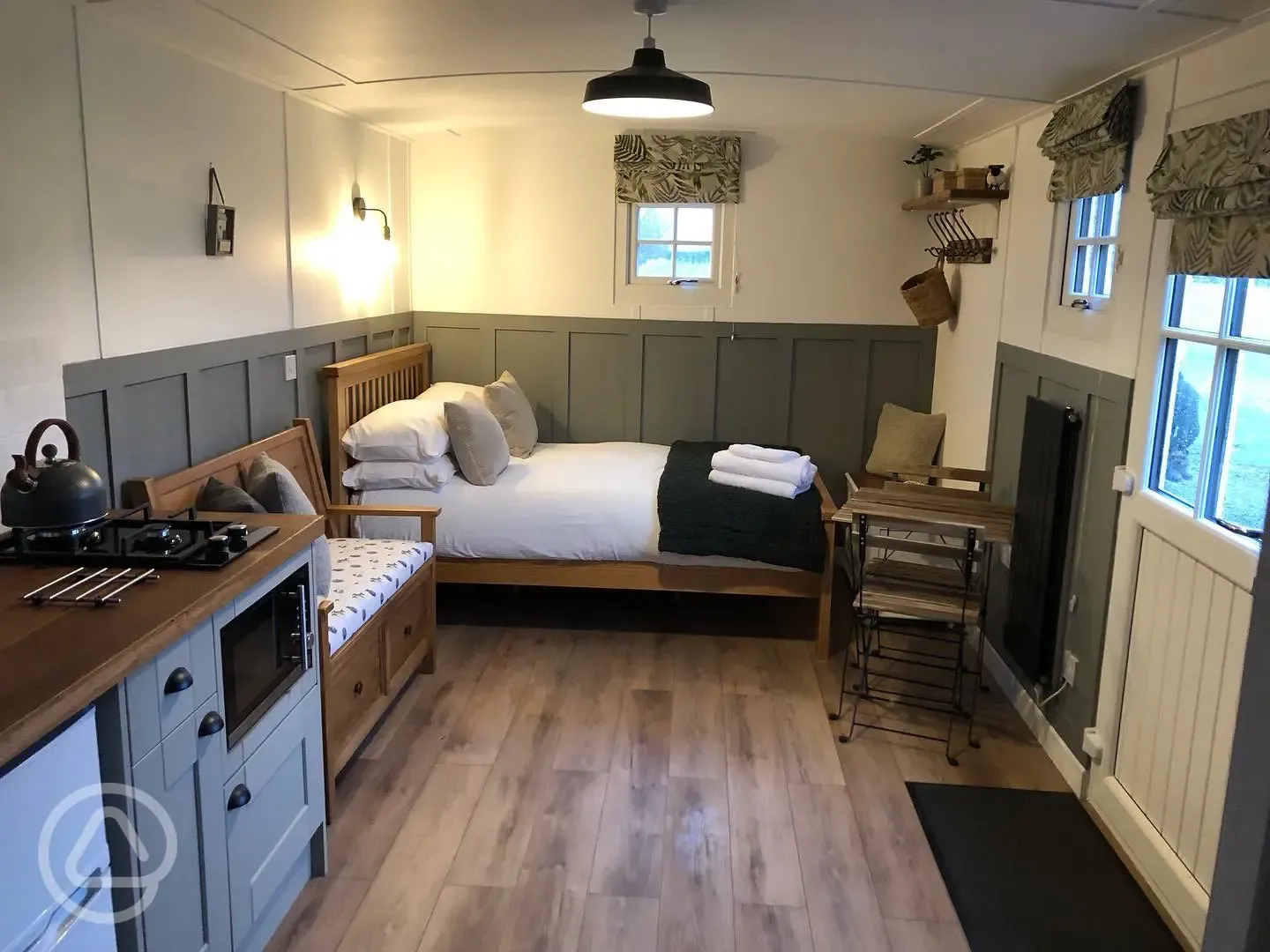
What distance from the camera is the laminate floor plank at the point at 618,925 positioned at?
93.7 inches

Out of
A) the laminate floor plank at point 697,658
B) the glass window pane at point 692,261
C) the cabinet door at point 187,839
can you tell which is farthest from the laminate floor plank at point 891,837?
the glass window pane at point 692,261

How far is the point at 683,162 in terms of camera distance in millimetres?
5312

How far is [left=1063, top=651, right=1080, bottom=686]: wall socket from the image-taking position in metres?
3.25

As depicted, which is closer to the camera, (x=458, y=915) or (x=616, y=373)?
(x=458, y=915)

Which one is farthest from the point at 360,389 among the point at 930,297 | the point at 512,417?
the point at 930,297

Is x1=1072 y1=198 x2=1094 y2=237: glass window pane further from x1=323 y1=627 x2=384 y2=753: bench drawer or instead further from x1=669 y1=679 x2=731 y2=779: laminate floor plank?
x1=323 y1=627 x2=384 y2=753: bench drawer

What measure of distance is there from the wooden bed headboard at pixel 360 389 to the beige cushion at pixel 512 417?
1.66ft

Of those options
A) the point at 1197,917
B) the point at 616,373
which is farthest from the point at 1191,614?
the point at 616,373

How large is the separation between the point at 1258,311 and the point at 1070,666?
4.51 ft

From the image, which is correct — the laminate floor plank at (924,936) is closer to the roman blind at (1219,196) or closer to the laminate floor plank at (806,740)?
the laminate floor plank at (806,740)

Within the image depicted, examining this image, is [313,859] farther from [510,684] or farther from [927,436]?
[927,436]

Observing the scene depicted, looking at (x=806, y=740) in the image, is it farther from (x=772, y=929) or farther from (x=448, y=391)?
(x=448, y=391)

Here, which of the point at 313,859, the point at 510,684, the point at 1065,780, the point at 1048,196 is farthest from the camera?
the point at 510,684

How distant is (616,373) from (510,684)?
7.44ft
